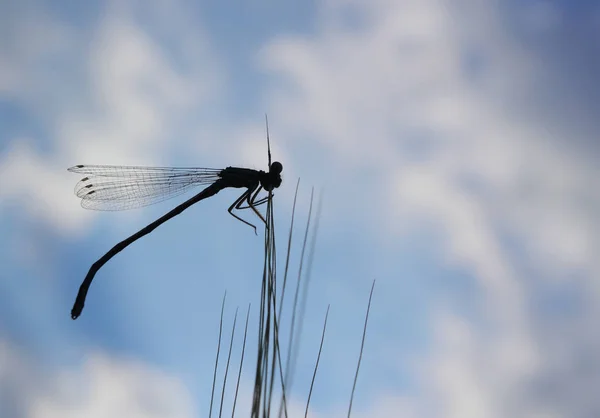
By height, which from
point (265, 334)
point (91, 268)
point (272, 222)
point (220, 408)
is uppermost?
point (91, 268)

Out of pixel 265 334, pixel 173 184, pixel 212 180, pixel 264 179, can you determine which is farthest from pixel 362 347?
pixel 173 184

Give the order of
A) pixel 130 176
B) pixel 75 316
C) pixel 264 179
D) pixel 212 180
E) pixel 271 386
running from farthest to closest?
pixel 130 176 → pixel 212 180 → pixel 75 316 → pixel 264 179 → pixel 271 386

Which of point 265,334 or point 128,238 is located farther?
point 128,238

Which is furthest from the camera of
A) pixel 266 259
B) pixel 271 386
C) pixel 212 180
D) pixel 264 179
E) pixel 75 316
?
pixel 212 180

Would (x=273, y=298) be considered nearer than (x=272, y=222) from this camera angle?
Yes

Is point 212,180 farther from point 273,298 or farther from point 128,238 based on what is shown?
point 273,298

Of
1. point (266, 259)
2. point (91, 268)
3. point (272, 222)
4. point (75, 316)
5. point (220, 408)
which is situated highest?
point (91, 268)

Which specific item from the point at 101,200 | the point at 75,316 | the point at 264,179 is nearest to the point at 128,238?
the point at 101,200

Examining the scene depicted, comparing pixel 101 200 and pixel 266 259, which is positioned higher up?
pixel 101 200

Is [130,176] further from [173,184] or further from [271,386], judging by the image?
[271,386]
